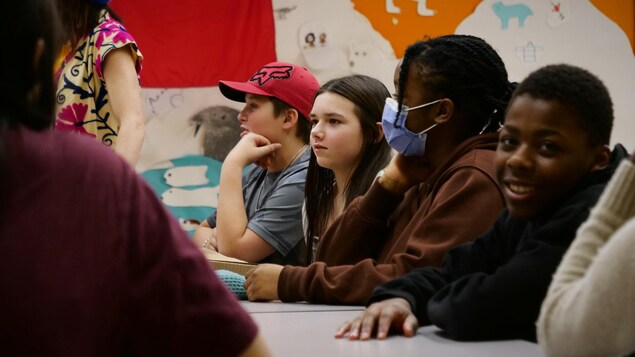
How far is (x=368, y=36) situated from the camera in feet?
14.4

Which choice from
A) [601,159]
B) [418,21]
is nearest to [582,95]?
[601,159]

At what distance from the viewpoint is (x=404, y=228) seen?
85.0 inches

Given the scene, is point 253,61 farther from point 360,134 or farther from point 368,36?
point 360,134

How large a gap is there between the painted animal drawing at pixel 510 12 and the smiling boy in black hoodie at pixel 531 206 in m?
3.04

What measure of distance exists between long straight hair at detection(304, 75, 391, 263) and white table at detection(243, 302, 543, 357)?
117 cm

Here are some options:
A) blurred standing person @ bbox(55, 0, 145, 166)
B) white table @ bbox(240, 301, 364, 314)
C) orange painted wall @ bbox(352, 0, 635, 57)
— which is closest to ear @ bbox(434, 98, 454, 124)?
white table @ bbox(240, 301, 364, 314)

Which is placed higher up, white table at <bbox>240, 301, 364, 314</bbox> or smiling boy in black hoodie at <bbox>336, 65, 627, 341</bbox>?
smiling boy in black hoodie at <bbox>336, 65, 627, 341</bbox>

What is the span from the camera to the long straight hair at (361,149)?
2.78 meters

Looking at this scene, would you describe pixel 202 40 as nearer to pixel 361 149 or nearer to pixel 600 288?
pixel 361 149

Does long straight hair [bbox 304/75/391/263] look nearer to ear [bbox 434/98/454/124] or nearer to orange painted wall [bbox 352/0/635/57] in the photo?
ear [bbox 434/98/454/124]

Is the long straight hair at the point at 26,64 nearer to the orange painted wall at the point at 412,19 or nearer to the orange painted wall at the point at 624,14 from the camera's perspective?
the orange painted wall at the point at 412,19

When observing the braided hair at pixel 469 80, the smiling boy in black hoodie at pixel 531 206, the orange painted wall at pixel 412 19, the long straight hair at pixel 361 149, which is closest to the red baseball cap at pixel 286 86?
the long straight hair at pixel 361 149

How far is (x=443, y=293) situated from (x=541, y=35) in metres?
3.18

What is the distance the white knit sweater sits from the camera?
96 centimetres
